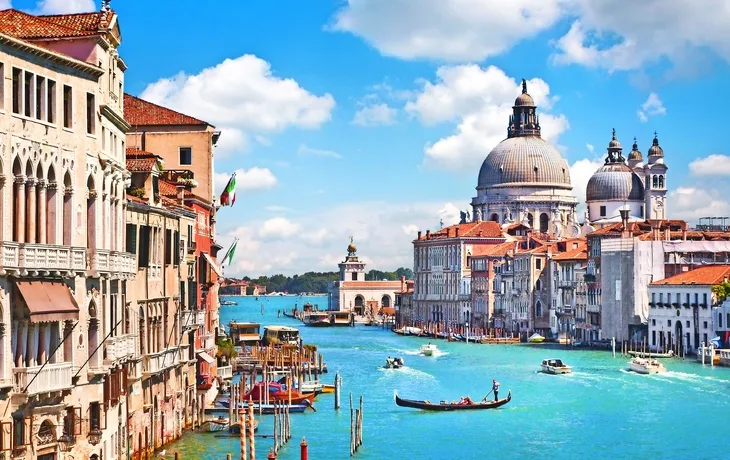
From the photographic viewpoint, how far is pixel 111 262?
15.8 meters

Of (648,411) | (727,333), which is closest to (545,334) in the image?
(727,333)

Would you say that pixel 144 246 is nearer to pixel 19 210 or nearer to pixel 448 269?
pixel 19 210

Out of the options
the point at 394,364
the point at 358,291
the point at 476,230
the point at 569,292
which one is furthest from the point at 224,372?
the point at 358,291

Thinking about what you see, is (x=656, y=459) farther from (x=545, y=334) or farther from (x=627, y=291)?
(x=545, y=334)

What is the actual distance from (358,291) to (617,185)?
90.4 feet

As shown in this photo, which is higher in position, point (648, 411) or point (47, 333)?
point (47, 333)

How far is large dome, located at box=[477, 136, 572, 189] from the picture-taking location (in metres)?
94.5

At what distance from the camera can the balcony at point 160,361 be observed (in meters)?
19.7

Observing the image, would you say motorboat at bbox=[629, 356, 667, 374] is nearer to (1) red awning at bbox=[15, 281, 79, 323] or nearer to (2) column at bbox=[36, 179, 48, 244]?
(1) red awning at bbox=[15, 281, 79, 323]

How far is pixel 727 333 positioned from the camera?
50.7m

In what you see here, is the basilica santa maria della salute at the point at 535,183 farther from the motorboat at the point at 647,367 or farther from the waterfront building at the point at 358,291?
the motorboat at the point at 647,367

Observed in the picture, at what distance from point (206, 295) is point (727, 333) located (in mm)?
27672

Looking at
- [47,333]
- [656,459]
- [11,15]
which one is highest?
[11,15]

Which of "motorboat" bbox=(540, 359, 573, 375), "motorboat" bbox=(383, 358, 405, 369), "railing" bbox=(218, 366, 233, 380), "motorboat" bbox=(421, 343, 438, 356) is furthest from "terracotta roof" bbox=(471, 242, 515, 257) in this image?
"railing" bbox=(218, 366, 233, 380)
